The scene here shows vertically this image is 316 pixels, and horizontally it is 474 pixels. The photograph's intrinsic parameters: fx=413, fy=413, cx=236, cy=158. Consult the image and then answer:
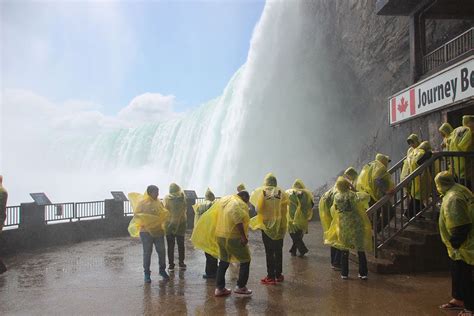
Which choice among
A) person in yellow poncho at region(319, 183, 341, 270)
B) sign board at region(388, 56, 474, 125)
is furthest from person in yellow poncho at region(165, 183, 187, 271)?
sign board at region(388, 56, 474, 125)

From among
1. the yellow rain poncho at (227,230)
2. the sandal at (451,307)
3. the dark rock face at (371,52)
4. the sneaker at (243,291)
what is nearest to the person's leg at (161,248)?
the yellow rain poncho at (227,230)

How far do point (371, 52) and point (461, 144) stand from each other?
20.1 meters

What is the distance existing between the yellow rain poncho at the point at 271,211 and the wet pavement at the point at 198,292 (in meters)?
0.87

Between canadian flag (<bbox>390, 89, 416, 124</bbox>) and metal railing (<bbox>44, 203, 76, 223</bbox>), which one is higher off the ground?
canadian flag (<bbox>390, 89, 416, 124</bbox>)

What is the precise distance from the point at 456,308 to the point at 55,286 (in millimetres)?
5943

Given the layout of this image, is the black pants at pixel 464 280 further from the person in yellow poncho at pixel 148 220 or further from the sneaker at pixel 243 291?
the person in yellow poncho at pixel 148 220

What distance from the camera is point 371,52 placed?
25547mm

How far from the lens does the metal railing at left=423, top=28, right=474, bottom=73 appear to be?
8.83 meters

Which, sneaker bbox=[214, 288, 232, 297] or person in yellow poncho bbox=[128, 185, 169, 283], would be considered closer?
sneaker bbox=[214, 288, 232, 297]

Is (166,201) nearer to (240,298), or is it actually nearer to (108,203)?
(240,298)

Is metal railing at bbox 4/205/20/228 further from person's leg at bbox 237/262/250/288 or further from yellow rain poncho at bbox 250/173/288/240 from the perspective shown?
person's leg at bbox 237/262/250/288

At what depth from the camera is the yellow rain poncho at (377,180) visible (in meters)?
7.50

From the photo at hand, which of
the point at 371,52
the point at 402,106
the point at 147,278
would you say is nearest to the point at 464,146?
the point at 402,106

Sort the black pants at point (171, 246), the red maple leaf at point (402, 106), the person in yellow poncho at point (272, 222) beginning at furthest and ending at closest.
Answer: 1. the red maple leaf at point (402, 106)
2. the black pants at point (171, 246)
3. the person in yellow poncho at point (272, 222)
